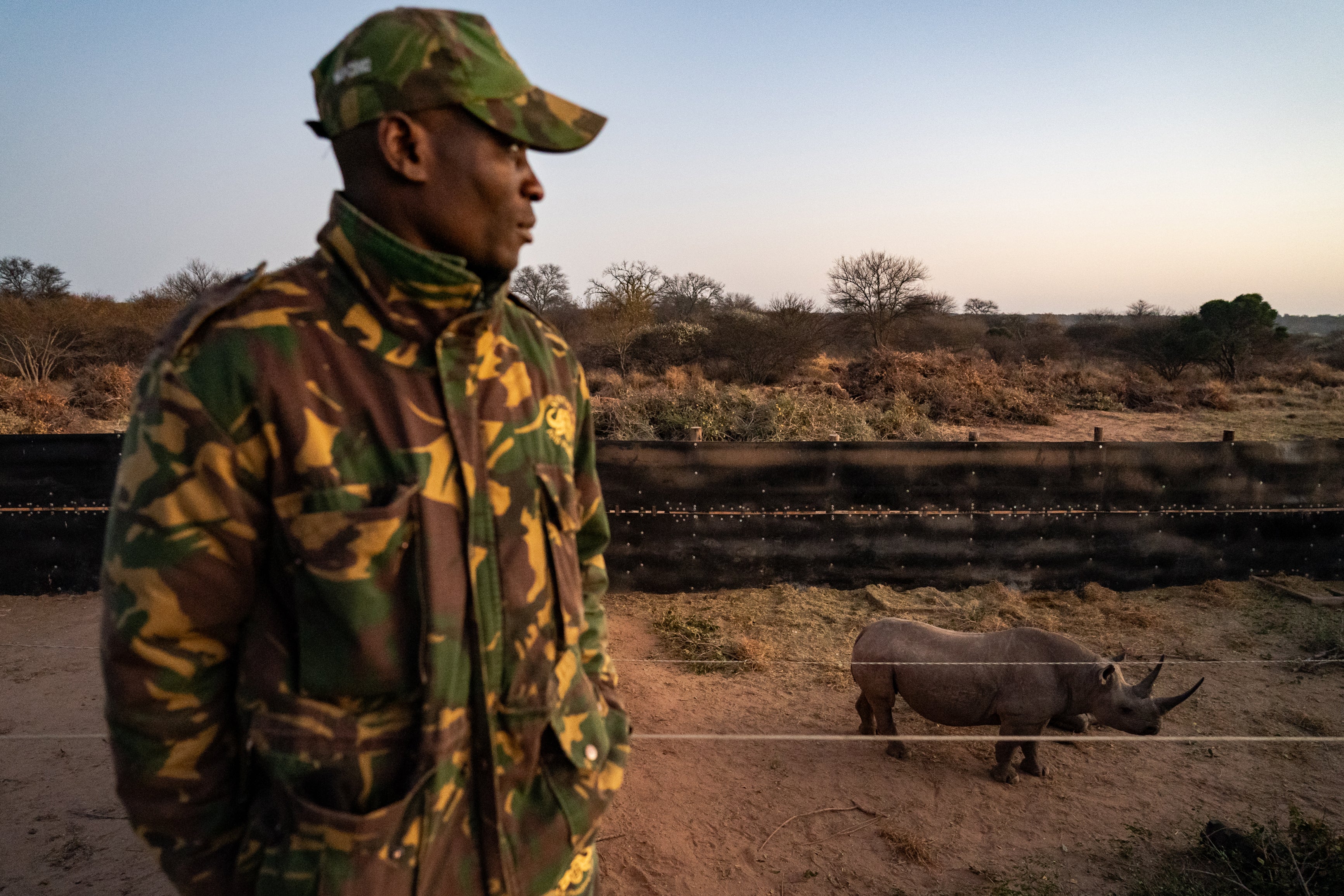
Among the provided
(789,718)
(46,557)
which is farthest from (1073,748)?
(46,557)

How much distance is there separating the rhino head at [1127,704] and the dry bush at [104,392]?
14.1 metres

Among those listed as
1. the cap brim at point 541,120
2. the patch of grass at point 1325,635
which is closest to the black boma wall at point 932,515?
the patch of grass at point 1325,635

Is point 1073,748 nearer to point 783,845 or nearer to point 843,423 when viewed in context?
point 783,845

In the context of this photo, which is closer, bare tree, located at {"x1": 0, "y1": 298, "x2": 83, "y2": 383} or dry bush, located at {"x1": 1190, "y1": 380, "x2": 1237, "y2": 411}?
dry bush, located at {"x1": 1190, "y1": 380, "x2": 1237, "y2": 411}

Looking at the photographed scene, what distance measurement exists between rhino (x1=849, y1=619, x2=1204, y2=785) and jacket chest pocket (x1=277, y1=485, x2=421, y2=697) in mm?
3801

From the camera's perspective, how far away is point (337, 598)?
3.10 ft

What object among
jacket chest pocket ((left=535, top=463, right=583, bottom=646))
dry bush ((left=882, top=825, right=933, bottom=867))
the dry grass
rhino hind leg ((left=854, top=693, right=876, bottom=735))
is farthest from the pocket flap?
the dry grass

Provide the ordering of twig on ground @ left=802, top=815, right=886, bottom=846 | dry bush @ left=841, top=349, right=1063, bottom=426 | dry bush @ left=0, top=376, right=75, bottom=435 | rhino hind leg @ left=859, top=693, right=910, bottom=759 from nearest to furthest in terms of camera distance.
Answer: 1. twig on ground @ left=802, top=815, right=886, bottom=846
2. rhino hind leg @ left=859, top=693, right=910, bottom=759
3. dry bush @ left=0, top=376, right=75, bottom=435
4. dry bush @ left=841, top=349, right=1063, bottom=426

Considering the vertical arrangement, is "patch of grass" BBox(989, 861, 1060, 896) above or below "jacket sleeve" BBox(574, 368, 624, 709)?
below

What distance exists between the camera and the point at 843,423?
11.2 metres

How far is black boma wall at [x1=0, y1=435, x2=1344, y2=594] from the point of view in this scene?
267 inches

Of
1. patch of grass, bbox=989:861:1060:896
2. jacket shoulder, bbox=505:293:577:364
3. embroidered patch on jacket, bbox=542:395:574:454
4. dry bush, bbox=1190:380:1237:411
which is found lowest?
patch of grass, bbox=989:861:1060:896

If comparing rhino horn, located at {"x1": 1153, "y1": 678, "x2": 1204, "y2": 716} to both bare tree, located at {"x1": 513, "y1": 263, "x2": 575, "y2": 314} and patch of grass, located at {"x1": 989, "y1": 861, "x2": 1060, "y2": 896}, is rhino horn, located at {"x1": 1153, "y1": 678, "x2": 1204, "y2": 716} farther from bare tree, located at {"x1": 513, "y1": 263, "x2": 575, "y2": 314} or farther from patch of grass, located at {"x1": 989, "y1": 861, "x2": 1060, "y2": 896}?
bare tree, located at {"x1": 513, "y1": 263, "x2": 575, "y2": 314}

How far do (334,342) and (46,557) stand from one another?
7904 millimetres
